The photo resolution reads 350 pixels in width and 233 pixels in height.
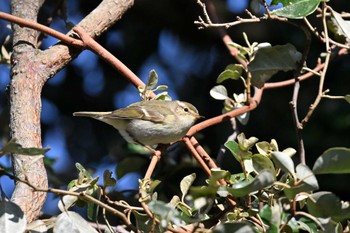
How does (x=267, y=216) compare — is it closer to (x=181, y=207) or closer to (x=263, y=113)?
(x=181, y=207)

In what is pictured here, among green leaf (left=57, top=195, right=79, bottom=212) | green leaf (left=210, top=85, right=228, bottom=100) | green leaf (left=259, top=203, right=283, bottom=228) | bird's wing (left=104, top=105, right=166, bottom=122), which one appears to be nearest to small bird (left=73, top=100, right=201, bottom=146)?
bird's wing (left=104, top=105, right=166, bottom=122)

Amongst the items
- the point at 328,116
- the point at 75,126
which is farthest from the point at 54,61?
the point at 328,116

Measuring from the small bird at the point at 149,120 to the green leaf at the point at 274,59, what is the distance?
363 millimetres

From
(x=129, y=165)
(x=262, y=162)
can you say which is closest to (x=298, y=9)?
(x=262, y=162)

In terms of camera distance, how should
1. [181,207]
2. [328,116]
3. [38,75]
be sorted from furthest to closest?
[328,116] → [38,75] → [181,207]

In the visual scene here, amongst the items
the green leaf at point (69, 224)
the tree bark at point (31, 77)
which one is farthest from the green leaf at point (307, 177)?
the tree bark at point (31, 77)

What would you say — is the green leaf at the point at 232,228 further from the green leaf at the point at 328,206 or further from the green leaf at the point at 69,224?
the green leaf at the point at 69,224

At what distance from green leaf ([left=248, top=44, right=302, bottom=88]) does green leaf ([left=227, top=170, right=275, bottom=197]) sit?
1.56ft

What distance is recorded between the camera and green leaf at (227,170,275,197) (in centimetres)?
114

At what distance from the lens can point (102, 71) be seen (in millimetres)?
3139

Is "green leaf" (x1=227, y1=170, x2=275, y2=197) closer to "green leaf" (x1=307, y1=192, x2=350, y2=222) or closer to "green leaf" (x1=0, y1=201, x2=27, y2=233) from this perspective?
"green leaf" (x1=307, y1=192, x2=350, y2=222)

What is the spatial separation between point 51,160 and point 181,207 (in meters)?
1.14

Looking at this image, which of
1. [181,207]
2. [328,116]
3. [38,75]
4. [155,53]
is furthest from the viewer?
[155,53]

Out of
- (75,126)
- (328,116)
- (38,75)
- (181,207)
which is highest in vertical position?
(38,75)
